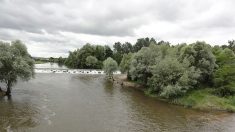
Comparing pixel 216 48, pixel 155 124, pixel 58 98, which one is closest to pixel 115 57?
pixel 216 48

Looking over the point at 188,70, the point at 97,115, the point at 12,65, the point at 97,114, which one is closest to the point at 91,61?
the point at 188,70

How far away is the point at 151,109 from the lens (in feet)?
183

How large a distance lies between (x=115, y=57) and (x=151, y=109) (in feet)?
418

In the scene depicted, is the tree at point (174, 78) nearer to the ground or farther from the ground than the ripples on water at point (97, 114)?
farther from the ground

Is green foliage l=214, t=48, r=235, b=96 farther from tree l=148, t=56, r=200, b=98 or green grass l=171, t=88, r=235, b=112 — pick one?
Answer: tree l=148, t=56, r=200, b=98

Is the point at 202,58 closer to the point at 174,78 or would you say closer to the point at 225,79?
the point at 225,79

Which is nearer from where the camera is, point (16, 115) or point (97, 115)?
point (16, 115)

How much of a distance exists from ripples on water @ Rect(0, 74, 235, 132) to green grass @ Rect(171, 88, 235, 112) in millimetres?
2863

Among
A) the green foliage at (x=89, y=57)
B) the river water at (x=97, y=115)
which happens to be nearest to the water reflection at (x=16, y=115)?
the river water at (x=97, y=115)

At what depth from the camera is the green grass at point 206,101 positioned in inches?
2295

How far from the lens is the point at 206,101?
60062 millimetres

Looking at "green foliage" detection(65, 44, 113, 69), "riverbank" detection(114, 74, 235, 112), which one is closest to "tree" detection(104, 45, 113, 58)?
"green foliage" detection(65, 44, 113, 69)

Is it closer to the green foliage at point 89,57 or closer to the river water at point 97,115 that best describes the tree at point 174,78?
the river water at point 97,115

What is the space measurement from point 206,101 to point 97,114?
23448 mm
